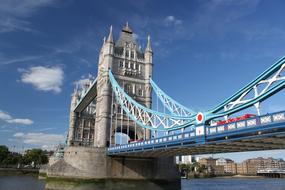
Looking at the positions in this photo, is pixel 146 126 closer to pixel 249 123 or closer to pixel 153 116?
pixel 153 116

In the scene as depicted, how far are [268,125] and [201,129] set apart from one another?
5748 millimetres

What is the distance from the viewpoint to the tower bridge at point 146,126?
1784 centimetres

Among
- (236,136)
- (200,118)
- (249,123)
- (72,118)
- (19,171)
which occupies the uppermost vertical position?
(72,118)

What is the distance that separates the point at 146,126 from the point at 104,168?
6.73 m

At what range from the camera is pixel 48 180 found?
1328 inches

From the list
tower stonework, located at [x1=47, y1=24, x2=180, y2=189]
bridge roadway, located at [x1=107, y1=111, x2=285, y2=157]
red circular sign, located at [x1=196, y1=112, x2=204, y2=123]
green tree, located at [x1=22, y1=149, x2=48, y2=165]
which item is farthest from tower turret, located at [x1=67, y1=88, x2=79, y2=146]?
red circular sign, located at [x1=196, y1=112, x2=204, y2=123]

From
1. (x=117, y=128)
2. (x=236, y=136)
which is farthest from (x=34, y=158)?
(x=236, y=136)

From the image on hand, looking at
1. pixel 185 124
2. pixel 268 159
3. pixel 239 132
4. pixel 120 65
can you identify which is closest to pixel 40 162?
pixel 120 65

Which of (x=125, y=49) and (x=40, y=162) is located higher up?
(x=125, y=49)

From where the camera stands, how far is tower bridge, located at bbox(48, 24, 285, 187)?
17844mm

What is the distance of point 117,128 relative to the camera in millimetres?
41562

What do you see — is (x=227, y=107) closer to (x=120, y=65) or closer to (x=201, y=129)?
(x=201, y=129)

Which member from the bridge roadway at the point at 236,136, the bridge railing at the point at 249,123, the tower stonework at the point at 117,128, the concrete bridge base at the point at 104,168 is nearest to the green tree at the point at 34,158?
the tower stonework at the point at 117,128

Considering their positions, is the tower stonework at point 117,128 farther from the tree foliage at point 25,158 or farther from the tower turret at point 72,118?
the tree foliage at point 25,158
